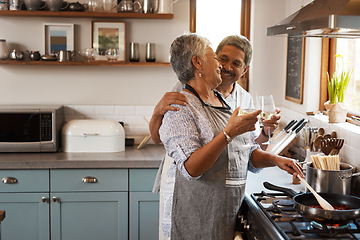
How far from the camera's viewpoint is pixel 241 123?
1.92 meters

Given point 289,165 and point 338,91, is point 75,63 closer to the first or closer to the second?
point 338,91

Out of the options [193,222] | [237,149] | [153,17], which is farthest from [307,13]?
[153,17]

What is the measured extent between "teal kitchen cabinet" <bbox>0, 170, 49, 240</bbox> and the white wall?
36.5 inches

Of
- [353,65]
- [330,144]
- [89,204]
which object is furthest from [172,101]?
[89,204]

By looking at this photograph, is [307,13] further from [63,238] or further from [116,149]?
[63,238]

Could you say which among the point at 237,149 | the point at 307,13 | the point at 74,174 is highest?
the point at 307,13

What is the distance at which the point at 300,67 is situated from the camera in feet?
12.9

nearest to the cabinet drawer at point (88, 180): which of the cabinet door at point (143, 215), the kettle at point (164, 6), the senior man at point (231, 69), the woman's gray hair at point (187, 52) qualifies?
the cabinet door at point (143, 215)

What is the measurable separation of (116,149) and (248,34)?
5.18 feet

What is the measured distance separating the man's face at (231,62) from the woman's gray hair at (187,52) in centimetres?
48

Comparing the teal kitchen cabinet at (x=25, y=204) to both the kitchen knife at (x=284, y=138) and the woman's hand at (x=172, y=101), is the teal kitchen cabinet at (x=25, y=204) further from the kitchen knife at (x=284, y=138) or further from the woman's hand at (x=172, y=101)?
the woman's hand at (x=172, y=101)

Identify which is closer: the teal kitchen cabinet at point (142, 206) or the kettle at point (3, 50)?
the teal kitchen cabinet at point (142, 206)

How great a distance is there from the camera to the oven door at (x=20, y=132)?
407 centimetres

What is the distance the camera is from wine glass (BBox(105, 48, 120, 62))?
4344mm
